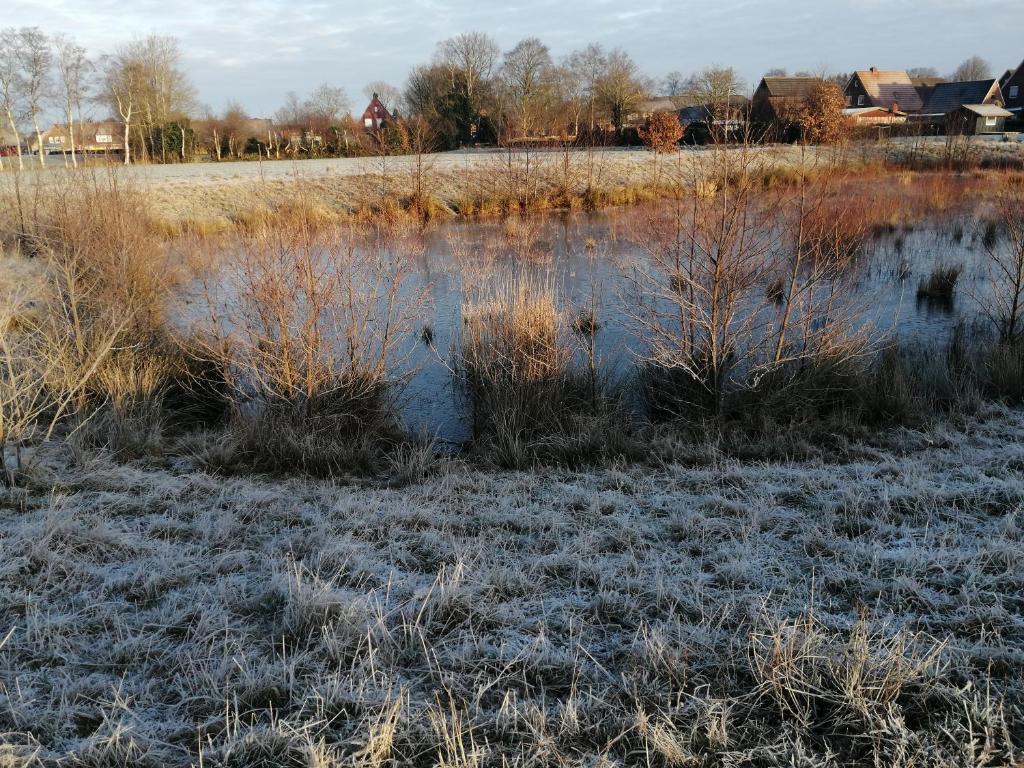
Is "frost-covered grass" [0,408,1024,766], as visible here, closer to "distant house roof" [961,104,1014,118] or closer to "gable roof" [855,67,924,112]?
"distant house roof" [961,104,1014,118]

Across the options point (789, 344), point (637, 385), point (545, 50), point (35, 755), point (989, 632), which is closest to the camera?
point (35, 755)

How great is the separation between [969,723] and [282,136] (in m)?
44.4

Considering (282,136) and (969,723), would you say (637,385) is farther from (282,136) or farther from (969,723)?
(282,136)

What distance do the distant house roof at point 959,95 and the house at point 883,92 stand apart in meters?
0.92

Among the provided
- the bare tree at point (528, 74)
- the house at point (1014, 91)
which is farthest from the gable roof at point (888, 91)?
the bare tree at point (528, 74)

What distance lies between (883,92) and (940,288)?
4816 centimetres

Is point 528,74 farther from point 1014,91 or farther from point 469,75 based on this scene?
point 1014,91

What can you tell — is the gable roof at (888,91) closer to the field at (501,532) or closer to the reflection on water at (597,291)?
the reflection on water at (597,291)

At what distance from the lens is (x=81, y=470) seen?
16.6ft

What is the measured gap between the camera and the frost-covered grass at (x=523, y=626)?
7.89 ft

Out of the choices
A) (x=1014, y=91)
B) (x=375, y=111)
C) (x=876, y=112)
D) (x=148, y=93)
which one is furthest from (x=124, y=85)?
(x=1014, y=91)

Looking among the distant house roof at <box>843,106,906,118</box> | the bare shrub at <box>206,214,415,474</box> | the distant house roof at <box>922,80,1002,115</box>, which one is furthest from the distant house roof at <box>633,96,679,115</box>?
the bare shrub at <box>206,214,415,474</box>

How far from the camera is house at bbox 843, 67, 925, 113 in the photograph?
165 ft

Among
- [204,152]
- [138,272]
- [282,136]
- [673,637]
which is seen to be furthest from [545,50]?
[673,637]
